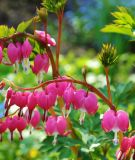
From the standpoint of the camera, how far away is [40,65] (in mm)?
1781

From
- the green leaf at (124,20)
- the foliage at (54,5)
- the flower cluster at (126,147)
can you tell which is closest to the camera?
the flower cluster at (126,147)

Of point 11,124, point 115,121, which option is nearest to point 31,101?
point 11,124

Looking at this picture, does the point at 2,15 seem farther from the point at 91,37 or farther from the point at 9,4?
the point at 91,37

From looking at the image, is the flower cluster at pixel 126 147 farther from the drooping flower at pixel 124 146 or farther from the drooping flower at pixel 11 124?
the drooping flower at pixel 11 124

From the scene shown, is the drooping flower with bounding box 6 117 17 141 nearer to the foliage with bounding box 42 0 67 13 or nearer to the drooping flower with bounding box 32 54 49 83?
the drooping flower with bounding box 32 54 49 83

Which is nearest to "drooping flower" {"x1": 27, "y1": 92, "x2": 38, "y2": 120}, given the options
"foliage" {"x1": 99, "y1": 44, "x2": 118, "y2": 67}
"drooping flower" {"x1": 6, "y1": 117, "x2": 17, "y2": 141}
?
"drooping flower" {"x1": 6, "y1": 117, "x2": 17, "y2": 141}

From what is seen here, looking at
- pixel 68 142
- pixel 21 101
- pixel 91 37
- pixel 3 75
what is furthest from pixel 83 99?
pixel 91 37

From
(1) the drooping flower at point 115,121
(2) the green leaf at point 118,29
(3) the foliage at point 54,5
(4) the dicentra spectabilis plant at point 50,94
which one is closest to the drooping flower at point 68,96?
(4) the dicentra spectabilis plant at point 50,94

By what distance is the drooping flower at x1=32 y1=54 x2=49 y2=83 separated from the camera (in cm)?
178

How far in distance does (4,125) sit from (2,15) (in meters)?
6.89

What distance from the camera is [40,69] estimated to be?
180 cm

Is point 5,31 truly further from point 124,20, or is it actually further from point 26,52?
point 124,20

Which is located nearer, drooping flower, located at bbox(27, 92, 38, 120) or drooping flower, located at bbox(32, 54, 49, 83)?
drooping flower, located at bbox(27, 92, 38, 120)

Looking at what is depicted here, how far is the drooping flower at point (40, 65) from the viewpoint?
1.78 metres
